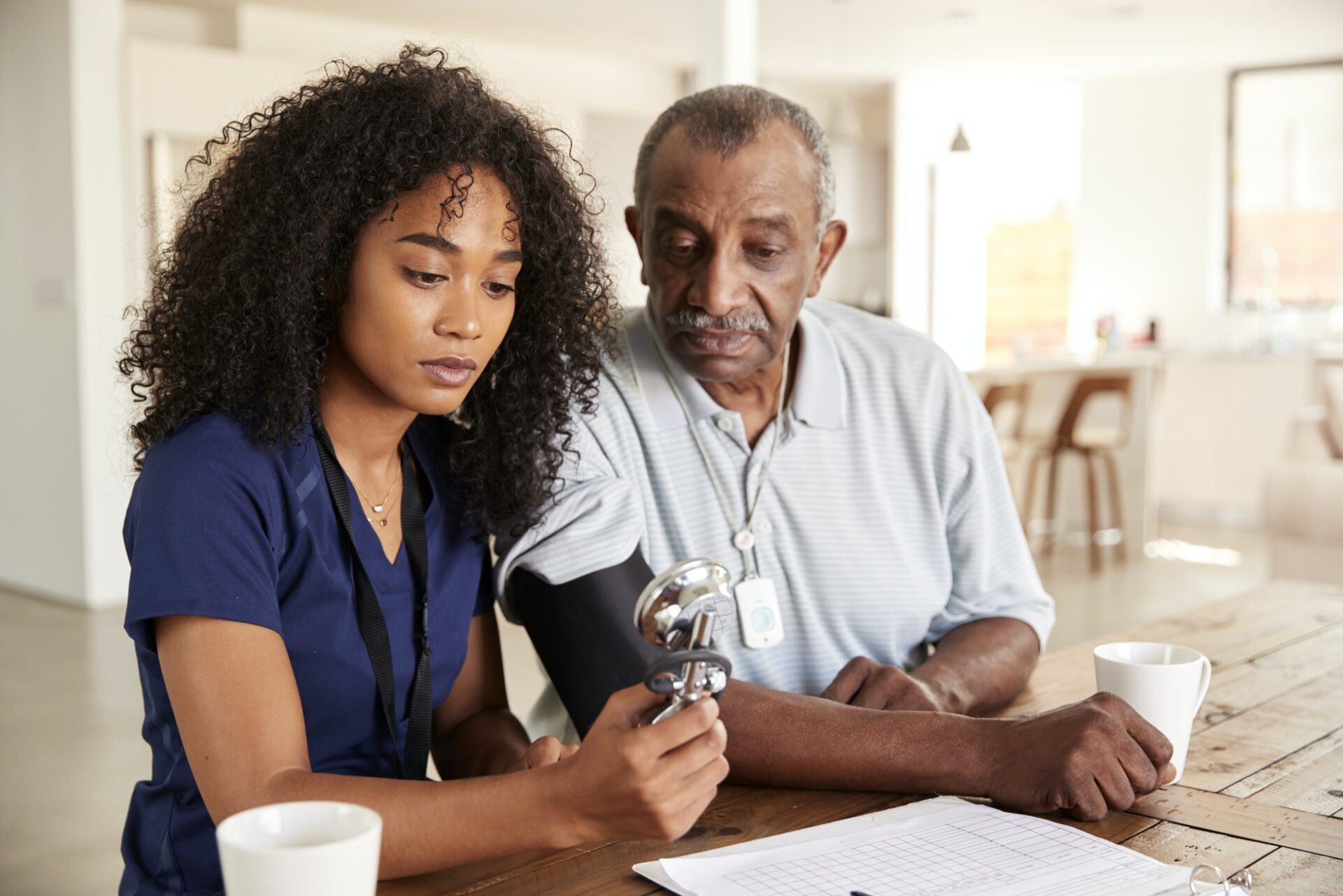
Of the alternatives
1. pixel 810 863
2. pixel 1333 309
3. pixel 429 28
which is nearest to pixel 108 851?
pixel 810 863

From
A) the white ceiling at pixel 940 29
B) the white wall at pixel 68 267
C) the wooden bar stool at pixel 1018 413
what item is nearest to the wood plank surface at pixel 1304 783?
the wooden bar stool at pixel 1018 413

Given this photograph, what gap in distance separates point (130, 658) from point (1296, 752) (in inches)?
164

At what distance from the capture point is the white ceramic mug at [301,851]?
67 centimetres

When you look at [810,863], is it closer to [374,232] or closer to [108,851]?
[374,232]

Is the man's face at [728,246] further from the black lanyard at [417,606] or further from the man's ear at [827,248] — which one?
the black lanyard at [417,606]

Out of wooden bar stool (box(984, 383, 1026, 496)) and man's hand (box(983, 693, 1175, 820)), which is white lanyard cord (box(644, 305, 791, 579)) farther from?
wooden bar stool (box(984, 383, 1026, 496))

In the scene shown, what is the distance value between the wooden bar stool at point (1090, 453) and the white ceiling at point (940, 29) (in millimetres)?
2127

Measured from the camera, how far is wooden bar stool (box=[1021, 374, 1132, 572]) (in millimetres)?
6371

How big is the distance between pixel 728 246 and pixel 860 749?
0.65 meters

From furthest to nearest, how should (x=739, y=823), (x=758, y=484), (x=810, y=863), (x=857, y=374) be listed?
(x=857, y=374) → (x=758, y=484) → (x=739, y=823) → (x=810, y=863)

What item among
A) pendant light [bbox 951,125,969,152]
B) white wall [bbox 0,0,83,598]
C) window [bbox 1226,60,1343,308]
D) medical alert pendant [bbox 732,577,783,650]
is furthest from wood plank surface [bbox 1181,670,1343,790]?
window [bbox 1226,60,1343,308]

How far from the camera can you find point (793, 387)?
1707 millimetres

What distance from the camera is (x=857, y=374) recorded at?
69.1 inches

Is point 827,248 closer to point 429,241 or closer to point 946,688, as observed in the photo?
point 946,688
